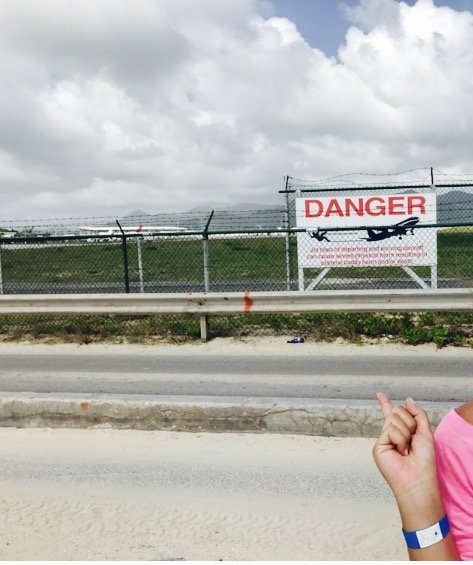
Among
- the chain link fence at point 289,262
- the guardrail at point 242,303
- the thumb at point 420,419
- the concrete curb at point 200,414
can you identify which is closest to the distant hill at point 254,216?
the chain link fence at point 289,262

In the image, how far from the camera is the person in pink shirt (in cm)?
159

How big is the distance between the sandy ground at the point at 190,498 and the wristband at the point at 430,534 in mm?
1907

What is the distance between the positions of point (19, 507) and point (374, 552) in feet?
7.38

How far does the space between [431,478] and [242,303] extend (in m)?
7.85

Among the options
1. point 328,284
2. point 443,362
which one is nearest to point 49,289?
point 328,284

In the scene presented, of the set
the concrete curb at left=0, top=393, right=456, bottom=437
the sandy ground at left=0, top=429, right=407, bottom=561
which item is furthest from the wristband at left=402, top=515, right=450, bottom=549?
the concrete curb at left=0, top=393, right=456, bottom=437

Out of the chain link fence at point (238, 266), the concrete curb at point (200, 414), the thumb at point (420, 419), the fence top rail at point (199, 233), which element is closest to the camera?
the thumb at point (420, 419)

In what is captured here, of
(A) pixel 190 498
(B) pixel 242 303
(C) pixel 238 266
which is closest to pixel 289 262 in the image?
(B) pixel 242 303

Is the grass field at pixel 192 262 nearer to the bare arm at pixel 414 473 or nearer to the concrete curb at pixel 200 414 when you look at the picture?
the concrete curb at pixel 200 414

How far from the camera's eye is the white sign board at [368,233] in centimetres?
1253

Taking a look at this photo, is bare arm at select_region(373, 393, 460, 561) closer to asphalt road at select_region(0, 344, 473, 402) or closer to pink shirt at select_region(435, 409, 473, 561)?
pink shirt at select_region(435, 409, 473, 561)

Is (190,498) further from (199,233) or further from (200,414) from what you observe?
(199,233)

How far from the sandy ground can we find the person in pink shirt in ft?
6.16

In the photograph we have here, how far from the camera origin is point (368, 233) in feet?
41.2
